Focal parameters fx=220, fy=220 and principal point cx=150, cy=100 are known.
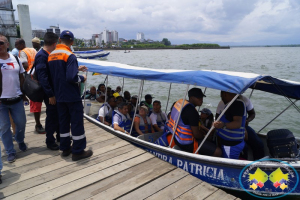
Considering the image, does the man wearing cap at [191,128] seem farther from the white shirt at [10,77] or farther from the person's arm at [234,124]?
the white shirt at [10,77]

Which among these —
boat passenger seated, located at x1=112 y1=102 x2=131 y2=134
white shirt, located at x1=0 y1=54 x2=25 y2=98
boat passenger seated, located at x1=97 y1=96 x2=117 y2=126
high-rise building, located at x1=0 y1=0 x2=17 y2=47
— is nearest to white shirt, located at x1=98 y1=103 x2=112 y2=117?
boat passenger seated, located at x1=97 y1=96 x2=117 y2=126

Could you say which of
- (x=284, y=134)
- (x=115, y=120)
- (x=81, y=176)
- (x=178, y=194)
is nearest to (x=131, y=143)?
(x=115, y=120)

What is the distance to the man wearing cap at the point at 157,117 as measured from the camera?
16.5 ft

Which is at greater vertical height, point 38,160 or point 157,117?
point 157,117

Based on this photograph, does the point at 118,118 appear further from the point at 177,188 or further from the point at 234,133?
the point at 234,133

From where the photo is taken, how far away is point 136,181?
3.04m

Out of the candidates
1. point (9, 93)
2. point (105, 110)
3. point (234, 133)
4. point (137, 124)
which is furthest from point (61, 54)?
point (234, 133)

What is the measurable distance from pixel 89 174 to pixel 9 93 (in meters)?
1.61

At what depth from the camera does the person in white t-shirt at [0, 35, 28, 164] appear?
3.00 metres

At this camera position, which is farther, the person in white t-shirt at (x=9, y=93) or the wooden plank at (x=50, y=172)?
the person in white t-shirt at (x=9, y=93)

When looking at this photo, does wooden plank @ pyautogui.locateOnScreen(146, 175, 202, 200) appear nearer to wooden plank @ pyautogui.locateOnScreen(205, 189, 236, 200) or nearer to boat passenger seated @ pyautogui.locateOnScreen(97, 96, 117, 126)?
wooden plank @ pyautogui.locateOnScreen(205, 189, 236, 200)

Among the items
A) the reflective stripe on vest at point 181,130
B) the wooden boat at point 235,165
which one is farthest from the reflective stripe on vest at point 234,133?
the reflective stripe on vest at point 181,130

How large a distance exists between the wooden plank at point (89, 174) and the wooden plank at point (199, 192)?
1.02 meters

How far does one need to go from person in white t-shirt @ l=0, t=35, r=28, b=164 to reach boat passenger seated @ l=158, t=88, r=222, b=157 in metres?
2.43
